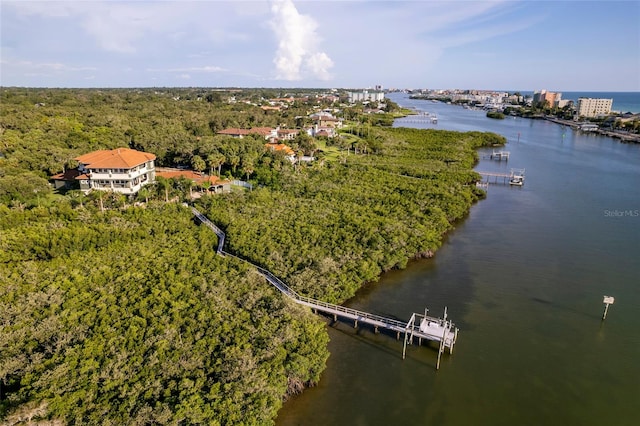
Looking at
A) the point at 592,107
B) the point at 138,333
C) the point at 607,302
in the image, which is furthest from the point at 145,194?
the point at 592,107

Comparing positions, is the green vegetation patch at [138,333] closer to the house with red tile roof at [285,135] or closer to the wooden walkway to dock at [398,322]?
the wooden walkway to dock at [398,322]

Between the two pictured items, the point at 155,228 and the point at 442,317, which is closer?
the point at 442,317

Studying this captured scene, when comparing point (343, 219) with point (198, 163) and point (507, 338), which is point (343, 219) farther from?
point (198, 163)

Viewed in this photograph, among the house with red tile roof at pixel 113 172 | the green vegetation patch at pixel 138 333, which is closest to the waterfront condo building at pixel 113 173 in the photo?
the house with red tile roof at pixel 113 172

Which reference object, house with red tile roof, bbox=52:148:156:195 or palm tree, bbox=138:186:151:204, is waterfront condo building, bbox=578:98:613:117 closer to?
house with red tile roof, bbox=52:148:156:195

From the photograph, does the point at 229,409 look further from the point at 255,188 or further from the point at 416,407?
the point at 255,188

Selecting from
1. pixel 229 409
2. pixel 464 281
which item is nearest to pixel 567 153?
pixel 464 281
